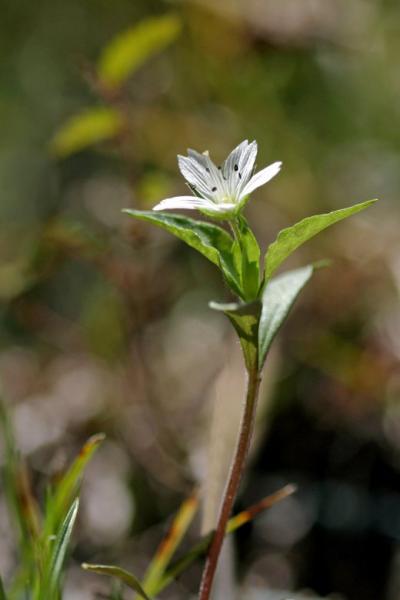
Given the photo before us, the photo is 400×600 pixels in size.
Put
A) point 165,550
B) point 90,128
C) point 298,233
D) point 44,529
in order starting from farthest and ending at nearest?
1. point 90,128
2. point 165,550
3. point 44,529
4. point 298,233

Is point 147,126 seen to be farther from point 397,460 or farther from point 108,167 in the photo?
point 397,460

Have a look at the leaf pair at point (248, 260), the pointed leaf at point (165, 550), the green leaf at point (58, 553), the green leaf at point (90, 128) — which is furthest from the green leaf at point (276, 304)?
the green leaf at point (90, 128)

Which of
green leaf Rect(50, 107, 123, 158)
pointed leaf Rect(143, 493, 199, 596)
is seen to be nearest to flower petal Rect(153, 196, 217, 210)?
pointed leaf Rect(143, 493, 199, 596)

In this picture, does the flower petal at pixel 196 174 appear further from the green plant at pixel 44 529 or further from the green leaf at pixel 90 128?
the green leaf at pixel 90 128

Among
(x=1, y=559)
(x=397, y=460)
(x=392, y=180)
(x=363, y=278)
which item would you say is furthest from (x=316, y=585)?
(x=392, y=180)

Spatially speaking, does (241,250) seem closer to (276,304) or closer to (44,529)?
(276,304)

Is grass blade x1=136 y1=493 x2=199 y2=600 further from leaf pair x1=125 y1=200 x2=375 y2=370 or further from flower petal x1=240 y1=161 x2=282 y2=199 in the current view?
flower petal x1=240 y1=161 x2=282 y2=199

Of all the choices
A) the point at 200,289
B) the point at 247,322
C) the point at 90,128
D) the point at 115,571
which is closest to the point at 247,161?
the point at 247,322
